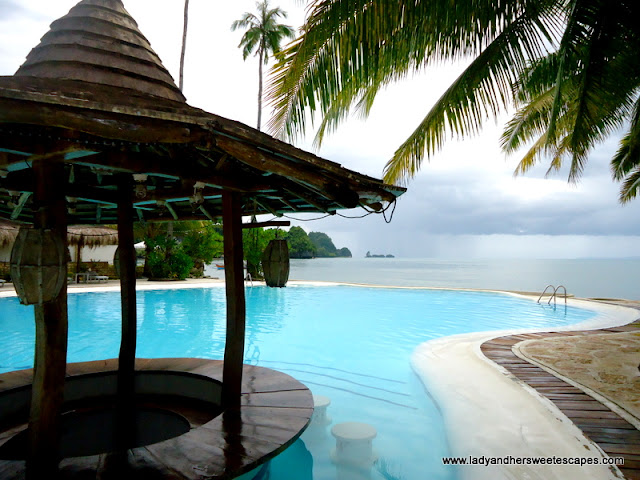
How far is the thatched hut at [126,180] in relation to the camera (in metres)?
2.19

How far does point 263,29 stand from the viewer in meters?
25.8

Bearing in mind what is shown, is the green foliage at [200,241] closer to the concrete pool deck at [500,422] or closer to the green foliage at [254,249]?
the green foliage at [254,249]

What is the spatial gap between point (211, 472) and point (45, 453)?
1.03 meters

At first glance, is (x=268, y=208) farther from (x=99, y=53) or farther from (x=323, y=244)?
(x=323, y=244)

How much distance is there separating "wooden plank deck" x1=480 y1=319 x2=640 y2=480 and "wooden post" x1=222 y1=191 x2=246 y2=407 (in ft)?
11.3

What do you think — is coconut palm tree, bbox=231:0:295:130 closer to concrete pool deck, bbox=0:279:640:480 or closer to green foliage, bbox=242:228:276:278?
green foliage, bbox=242:228:276:278

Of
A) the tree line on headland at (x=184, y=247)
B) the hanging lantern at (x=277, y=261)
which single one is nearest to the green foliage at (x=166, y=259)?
the tree line on headland at (x=184, y=247)

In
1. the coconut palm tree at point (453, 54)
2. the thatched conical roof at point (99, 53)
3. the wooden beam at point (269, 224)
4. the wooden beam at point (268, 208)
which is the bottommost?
the wooden beam at point (269, 224)

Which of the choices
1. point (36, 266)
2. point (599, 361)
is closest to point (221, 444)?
point (36, 266)

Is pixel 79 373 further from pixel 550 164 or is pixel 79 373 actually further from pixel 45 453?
pixel 550 164

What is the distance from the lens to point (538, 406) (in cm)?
510

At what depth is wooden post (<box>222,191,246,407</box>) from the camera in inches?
149

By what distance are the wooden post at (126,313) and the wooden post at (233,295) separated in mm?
1203

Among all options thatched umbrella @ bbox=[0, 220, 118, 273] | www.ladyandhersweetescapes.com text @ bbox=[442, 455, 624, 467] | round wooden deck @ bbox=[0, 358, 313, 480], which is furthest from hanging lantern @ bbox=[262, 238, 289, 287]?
thatched umbrella @ bbox=[0, 220, 118, 273]
